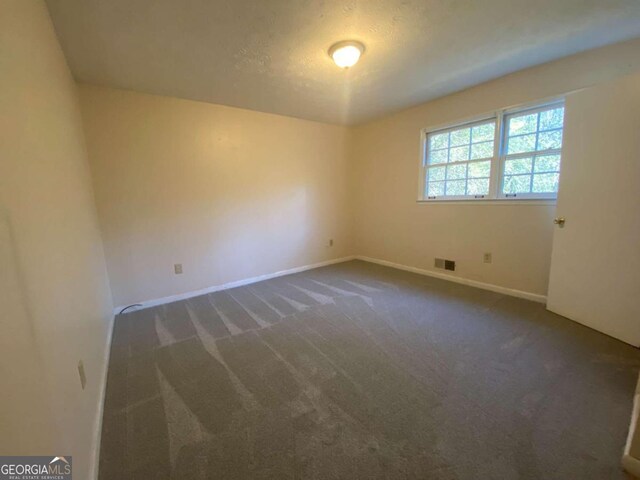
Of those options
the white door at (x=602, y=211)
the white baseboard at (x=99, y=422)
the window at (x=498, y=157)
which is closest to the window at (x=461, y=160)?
the window at (x=498, y=157)

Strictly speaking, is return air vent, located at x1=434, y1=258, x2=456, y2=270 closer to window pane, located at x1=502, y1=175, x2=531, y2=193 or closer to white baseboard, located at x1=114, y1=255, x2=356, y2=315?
window pane, located at x1=502, y1=175, x2=531, y2=193

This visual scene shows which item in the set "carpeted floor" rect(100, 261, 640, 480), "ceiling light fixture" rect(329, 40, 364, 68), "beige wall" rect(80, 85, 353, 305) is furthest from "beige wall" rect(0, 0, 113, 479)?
"ceiling light fixture" rect(329, 40, 364, 68)

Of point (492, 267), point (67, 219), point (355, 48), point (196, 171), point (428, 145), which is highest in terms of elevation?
point (355, 48)

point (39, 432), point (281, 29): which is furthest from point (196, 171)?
point (39, 432)

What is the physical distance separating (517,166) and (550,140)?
339 mm

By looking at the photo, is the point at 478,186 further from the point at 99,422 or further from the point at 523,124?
the point at 99,422

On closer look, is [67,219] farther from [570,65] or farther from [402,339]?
[570,65]

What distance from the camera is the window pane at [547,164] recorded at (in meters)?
2.59

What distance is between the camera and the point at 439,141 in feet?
11.6

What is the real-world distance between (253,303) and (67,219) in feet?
5.97

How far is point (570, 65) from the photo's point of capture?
2383mm

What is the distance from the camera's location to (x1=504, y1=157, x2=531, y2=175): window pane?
2.77 meters

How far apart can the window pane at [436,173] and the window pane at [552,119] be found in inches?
42.2

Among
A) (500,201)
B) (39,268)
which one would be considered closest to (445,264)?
(500,201)
